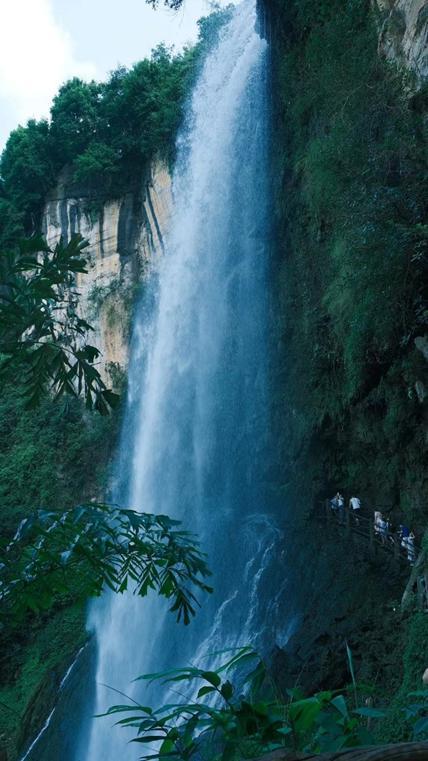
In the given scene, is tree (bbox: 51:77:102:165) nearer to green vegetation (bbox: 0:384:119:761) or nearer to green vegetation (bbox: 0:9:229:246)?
green vegetation (bbox: 0:9:229:246)

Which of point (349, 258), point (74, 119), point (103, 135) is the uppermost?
point (74, 119)

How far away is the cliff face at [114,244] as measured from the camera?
69.1 ft

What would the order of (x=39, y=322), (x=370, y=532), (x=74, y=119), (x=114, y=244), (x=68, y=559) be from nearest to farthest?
(x=68, y=559) → (x=39, y=322) → (x=370, y=532) → (x=114, y=244) → (x=74, y=119)

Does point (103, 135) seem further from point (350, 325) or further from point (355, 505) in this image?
point (355, 505)

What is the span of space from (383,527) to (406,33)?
744cm

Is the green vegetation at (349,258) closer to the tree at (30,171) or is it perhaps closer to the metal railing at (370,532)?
the metal railing at (370,532)

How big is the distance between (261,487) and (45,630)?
7375mm

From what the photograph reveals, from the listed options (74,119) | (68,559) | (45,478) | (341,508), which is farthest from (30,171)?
(68,559)

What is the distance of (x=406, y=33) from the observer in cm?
940

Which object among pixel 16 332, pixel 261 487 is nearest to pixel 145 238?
pixel 261 487

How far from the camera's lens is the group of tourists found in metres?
9.22

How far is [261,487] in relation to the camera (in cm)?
1388

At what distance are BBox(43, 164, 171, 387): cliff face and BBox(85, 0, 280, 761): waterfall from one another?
2.90 ft

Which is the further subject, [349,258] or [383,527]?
[383,527]
